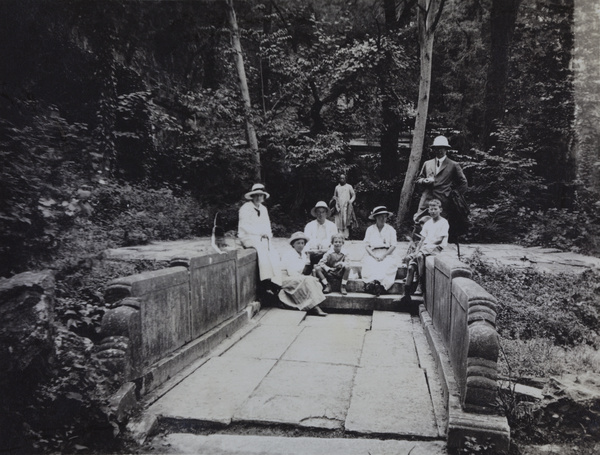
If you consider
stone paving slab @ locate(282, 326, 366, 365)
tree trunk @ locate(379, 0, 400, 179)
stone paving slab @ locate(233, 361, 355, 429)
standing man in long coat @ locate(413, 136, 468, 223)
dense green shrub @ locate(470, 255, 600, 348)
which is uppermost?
tree trunk @ locate(379, 0, 400, 179)

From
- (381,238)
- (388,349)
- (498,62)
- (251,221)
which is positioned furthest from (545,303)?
(498,62)

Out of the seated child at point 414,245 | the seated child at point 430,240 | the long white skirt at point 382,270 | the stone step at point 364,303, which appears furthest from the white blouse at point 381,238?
the stone step at point 364,303

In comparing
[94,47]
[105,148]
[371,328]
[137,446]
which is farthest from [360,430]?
[94,47]

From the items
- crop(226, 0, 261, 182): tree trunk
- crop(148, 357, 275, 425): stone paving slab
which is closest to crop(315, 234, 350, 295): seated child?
crop(148, 357, 275, 425): stone paving slab

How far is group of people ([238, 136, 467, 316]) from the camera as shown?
7566 mm

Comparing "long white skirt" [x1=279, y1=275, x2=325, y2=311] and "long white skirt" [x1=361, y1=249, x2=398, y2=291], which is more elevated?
"long white skirt" [x1=361, y1=249, x2=398, y2=291]

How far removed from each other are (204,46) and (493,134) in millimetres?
10397

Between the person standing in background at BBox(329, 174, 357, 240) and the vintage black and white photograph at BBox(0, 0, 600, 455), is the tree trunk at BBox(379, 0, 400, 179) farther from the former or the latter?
the person standing in background at BBox(329, 174, 357, 240)

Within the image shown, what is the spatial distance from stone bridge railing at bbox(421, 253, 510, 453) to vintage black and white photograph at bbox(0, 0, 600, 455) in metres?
0.02

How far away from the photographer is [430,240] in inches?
293

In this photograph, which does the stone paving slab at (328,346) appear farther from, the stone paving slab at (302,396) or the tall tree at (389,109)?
the tall tree at (389,109)

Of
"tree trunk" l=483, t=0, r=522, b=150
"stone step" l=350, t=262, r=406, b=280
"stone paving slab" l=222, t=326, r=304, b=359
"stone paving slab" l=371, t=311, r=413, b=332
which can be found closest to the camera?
"stone paving slab" l=222, t=326, r=304, b=359

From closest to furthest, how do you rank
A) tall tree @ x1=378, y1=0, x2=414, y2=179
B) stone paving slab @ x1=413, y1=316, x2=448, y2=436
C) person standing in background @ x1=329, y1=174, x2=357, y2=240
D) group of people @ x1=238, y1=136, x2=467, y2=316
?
stone paving slab @ x1=413, y1=316, x2=448, y2=436, group of people @ x1=238, y1=136, x2=467, y2=316, person standing in background @ x1=329, y1=174, x2=357, y2=240, tall tree @ x1=378, y1=0, x2=414, y2=179

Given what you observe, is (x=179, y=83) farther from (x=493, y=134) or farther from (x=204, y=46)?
(x=493, y=134)
